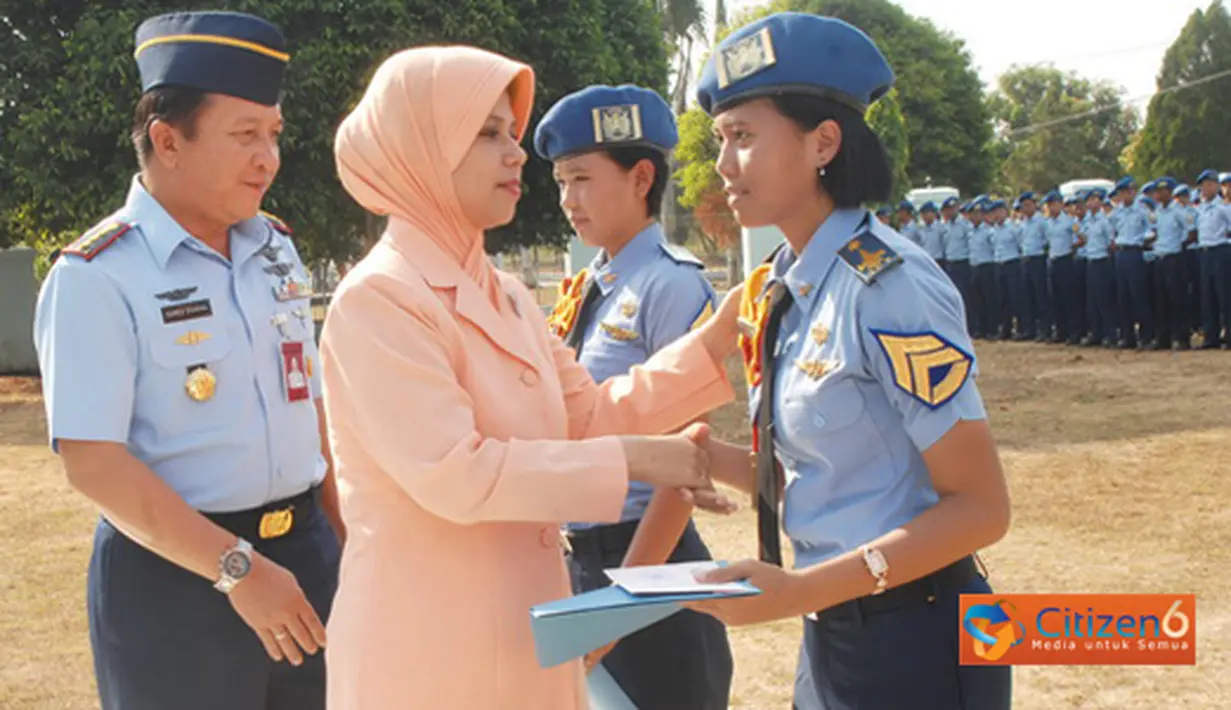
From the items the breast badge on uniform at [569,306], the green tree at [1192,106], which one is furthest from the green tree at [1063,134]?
the breast badge on uniform at [569,306]

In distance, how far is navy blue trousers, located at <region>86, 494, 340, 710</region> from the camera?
8.13 ft

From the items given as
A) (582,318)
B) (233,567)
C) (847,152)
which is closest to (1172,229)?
(582,318)

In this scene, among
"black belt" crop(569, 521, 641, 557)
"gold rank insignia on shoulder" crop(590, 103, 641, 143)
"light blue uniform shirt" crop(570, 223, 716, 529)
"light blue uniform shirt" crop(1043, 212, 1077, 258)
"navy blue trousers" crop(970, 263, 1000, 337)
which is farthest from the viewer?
"navy blue trousers" crop(970, 263, 1000, 337)

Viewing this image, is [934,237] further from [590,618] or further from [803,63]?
[590,618]

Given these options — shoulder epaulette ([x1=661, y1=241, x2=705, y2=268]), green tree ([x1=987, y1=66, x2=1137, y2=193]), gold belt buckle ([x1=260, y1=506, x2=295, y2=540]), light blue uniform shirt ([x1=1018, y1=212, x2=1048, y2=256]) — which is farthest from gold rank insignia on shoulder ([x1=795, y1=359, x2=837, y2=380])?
green tree ([x1=987, y1=66, x2=1137, y2=193])

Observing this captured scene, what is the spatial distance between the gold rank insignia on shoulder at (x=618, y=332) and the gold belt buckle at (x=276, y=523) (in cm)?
97

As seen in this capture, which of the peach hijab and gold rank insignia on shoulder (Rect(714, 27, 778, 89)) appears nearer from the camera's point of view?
the peach hijab

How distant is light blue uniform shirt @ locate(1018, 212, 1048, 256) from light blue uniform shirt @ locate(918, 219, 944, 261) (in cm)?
218

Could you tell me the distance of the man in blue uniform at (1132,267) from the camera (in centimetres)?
1538

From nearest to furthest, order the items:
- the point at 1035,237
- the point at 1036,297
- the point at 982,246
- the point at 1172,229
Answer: the point at 1172,229, the point at 1035,237, the point at 1036,297, the point at 982,246

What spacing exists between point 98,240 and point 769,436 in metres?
1.48

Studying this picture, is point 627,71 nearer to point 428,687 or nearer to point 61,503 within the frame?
point 61,503

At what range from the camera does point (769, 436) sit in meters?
2.17

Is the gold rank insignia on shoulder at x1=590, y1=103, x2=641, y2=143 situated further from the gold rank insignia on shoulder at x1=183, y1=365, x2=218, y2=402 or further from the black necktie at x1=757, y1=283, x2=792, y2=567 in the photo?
the gold rank insignia on shoulder at x1=183, y1=365, x2=218, y2=402
